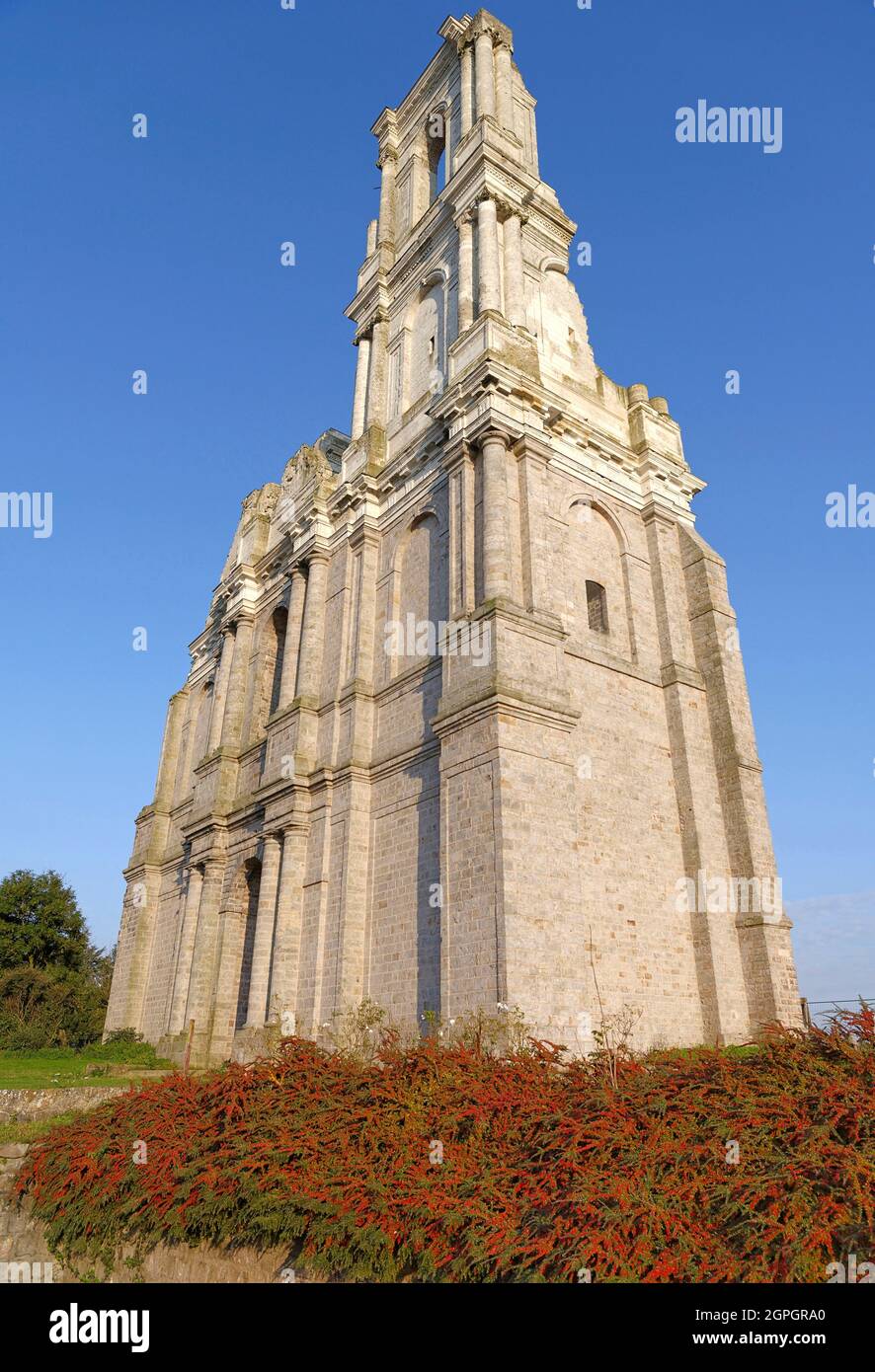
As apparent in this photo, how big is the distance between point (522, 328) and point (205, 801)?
52.7ft

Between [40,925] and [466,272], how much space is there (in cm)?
3202

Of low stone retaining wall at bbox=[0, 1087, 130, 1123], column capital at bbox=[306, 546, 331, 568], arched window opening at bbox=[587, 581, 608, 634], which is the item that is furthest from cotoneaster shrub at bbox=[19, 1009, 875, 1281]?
column capital at bbox=[306, 546, 331, 568]

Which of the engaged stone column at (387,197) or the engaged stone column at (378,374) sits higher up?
the engaged stone column at (387,197)

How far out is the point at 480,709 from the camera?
1380 centimetres

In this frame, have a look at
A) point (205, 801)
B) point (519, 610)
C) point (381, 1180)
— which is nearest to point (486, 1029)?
point (381, 1180)

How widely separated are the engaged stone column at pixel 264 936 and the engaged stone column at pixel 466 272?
1344 cm

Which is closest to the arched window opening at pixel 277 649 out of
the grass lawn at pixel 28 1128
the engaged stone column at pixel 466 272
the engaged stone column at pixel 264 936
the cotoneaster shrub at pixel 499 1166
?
the engaged stone column at pixel 264 936

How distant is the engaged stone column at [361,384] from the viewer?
80.7ft

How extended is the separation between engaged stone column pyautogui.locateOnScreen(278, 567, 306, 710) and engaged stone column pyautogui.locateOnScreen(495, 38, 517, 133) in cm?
1446

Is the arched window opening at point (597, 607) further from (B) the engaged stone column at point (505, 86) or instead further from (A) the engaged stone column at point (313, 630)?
(B) the engaged stone column at point (505, 86)

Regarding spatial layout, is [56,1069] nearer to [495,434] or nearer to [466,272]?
[495,434]

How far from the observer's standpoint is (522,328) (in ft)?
63.0

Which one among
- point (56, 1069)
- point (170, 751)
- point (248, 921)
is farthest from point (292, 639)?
point (56, 1069)
